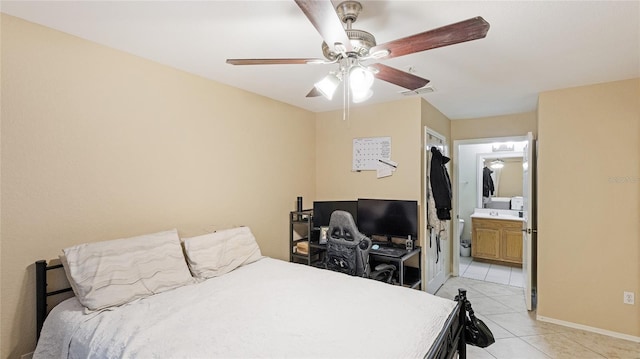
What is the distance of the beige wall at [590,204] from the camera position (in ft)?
9.13

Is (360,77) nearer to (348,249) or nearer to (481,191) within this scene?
(348,249)

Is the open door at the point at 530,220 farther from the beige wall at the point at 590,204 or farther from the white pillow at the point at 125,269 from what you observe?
the white pillow at the point at 125,269

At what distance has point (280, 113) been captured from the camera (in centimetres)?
367

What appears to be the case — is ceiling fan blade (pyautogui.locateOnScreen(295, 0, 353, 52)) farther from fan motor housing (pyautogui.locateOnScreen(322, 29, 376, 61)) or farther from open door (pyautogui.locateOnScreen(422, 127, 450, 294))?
open door (pyautogui.locateOnScreen(422, 127, 450, 294))

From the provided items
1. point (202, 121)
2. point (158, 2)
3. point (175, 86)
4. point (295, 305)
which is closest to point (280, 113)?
point (202, 121)

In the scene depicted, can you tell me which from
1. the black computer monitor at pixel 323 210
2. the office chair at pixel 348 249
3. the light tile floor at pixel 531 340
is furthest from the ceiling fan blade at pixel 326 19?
the light tile floor at pixel 531 340

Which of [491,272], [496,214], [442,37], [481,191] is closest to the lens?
[442,37]

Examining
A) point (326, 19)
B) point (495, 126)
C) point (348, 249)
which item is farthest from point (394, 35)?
point (495, 126)

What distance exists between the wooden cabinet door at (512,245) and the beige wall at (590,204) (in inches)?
73.9

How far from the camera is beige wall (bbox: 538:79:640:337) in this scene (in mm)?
2783

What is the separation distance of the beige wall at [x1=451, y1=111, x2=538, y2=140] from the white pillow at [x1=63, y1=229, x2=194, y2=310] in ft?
13.9

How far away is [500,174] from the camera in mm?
5449

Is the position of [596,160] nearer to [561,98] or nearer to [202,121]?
[561,98]

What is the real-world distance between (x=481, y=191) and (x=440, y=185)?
2.51 metres
